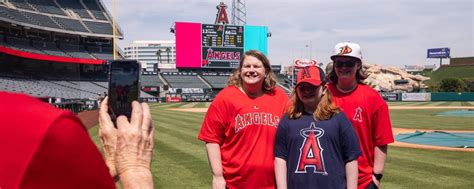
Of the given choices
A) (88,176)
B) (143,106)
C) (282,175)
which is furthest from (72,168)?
(282,175)

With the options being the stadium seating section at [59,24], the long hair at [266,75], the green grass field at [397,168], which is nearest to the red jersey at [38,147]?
the long hair at [266,75]

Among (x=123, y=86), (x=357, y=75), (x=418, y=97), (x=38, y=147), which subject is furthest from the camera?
(x=418, y=97)

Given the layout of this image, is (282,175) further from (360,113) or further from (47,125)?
(47,125)

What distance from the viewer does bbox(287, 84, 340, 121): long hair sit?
3.45 meters

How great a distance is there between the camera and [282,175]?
3523 millimetres

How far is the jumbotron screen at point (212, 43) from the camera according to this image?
57156 mm

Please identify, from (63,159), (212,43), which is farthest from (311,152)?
(212,43)

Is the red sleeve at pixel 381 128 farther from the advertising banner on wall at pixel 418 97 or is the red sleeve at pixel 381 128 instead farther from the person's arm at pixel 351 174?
the advertising banner on wall at pixel 418 97

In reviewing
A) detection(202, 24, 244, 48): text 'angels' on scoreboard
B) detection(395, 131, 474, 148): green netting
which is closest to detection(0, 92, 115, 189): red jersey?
detection(395, 131, 474, 148): green netting

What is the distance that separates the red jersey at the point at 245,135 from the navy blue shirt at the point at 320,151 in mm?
373

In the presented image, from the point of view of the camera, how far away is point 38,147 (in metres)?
0.89

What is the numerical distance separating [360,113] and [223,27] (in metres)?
55.3

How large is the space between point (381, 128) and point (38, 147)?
132 inches

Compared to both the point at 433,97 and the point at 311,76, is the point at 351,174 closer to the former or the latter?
the point at 311,76
